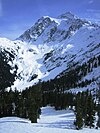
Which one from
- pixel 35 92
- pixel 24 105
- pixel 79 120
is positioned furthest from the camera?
pixel 24 105

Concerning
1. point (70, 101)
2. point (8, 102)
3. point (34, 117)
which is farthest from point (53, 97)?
point (34, 117)

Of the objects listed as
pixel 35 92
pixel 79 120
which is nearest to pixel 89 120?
pixel 79 120

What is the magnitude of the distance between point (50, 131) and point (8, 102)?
81.5 m

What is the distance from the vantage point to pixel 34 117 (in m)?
78.1

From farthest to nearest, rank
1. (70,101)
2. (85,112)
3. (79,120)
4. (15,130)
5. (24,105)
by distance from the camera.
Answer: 1. (70,101)
2. (24,105)
3. (85,112)
4. (79,120)
5. (15,130)

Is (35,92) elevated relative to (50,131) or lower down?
elevated

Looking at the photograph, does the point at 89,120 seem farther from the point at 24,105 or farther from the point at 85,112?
the point at 24,105

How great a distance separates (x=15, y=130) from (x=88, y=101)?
1545 inches

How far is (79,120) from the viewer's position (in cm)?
6575

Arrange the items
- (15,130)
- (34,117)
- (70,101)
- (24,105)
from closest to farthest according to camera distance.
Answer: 1. (15,130)
2. (34,117)
3. (24,105)
4. (70,101)

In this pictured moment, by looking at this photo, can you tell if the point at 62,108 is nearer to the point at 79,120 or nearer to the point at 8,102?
the point at 8,102

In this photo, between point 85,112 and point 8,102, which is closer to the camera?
point 85,112

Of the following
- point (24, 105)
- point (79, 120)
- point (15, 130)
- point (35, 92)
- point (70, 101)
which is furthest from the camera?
point (70, 101)

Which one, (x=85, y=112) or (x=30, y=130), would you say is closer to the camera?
(x=30, y=130)
